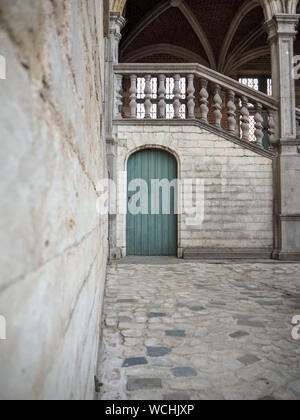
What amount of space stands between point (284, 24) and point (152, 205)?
5.15 meters

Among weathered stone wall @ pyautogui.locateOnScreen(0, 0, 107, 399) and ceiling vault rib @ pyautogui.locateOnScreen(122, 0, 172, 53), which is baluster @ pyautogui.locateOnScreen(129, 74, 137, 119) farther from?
weathered stone wall @ pyautogui.locateOnScreen(0, 0, 107, 399)

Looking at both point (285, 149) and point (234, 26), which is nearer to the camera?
point (285, 149)

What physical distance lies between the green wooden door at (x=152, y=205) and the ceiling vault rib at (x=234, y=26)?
6.86 m

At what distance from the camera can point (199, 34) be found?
40.3 feet

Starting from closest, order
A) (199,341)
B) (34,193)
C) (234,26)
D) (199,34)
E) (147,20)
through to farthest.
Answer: (34,193) → (199,341) → (147,20) → (234,26) → (199,34)

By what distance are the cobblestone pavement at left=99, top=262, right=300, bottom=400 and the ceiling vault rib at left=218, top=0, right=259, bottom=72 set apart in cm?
1005

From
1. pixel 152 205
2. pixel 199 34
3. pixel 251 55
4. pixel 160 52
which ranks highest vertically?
pixel 199 34

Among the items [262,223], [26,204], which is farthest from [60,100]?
[262,223]

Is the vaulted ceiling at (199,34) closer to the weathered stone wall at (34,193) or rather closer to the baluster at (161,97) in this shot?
the baluster at (161,97)

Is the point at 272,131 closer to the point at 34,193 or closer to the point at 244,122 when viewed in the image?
the point at 244,122

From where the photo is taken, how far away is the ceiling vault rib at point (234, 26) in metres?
10.7

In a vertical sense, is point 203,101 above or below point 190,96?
below

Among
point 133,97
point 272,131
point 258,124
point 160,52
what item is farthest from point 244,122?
point 160,52
